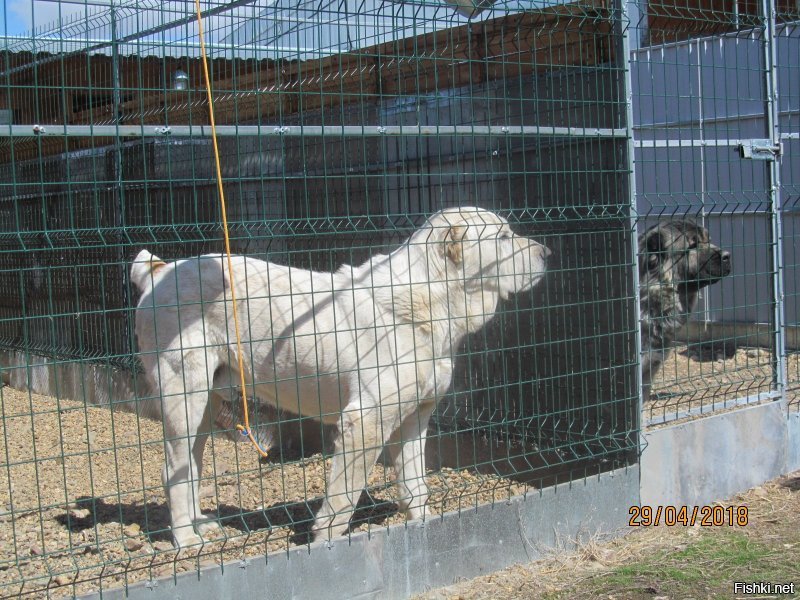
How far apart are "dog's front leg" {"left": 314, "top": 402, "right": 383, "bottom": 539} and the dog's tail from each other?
145cm

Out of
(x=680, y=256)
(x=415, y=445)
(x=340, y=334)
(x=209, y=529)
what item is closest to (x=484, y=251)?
(x=340, y=334)

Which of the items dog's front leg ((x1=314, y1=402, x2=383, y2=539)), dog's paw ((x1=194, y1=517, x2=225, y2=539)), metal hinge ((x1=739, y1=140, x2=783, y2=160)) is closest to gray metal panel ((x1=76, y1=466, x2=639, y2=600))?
dog's front leg ((x1=314, y1=402, x2=383, y2=539))

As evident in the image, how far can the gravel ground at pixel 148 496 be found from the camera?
4.61m

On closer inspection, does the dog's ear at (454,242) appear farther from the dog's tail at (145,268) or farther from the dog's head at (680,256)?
the dog's head at (680,256)

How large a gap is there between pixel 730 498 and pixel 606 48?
321 centimetres

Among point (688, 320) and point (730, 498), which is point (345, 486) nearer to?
point (730, 498)

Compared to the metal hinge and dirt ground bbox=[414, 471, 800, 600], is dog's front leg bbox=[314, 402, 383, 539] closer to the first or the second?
dirt ground bbox=[414, 471, 800, 600]

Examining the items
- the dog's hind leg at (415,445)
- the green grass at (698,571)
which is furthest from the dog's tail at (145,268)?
the green grass at (698,571)

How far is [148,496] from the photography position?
21.0ft

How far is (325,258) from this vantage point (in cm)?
751

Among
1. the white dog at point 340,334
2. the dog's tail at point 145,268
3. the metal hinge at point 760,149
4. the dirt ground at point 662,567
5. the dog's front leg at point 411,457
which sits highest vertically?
the metal hinge at point 760,149

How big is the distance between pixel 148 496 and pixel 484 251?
10.4ft

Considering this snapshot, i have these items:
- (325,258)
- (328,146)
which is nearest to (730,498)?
(325,258)
